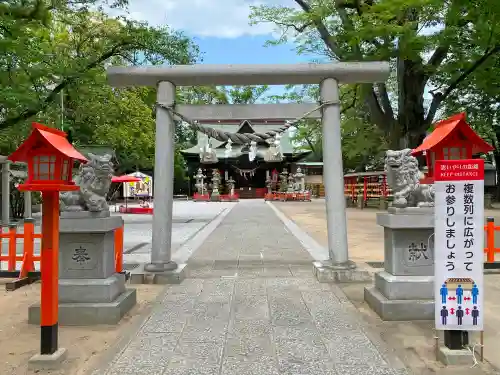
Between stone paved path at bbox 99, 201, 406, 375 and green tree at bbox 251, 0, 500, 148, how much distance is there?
27.4 ft

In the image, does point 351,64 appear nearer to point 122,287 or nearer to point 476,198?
point 476,198

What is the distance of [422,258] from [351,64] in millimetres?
3482

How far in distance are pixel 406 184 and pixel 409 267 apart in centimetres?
100

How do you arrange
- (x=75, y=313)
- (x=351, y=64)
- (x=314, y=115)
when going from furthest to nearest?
(x=314, y=115) → (x=351, y=64) → (x=75, y=313)

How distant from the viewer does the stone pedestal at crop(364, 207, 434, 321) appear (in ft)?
16.5

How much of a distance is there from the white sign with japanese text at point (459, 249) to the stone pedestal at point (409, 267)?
1190 mm

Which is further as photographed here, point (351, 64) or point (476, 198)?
point (351, 64)

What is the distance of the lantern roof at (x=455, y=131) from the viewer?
14.8 feet

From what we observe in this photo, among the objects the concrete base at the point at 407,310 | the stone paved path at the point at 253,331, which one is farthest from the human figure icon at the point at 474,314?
the concrete base at the point at 407,310

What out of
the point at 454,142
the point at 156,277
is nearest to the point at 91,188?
the point at 156,277

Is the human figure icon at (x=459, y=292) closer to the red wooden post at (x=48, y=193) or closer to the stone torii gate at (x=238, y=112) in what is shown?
the stone torii gate at (x=238, y=112)

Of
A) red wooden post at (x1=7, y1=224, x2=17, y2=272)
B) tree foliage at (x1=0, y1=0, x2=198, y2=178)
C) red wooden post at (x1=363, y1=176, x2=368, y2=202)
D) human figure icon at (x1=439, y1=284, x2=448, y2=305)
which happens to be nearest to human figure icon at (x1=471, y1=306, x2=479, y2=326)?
human figure icon at (x1=439, y1=284, x2=448, y2=305)

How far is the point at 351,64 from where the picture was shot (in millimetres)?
7102

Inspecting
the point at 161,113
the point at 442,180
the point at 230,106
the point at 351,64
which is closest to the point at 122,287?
the point at 161,113
